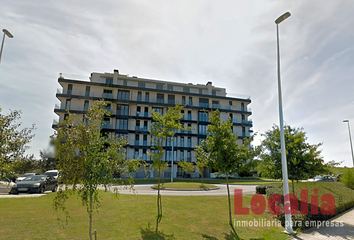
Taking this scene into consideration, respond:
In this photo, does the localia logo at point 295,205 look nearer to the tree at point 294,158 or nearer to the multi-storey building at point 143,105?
the tree at point 294,158

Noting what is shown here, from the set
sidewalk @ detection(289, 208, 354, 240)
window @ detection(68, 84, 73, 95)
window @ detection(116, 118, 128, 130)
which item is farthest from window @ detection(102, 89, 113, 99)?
sidewalk @ detection(289, 208, 354, 240)

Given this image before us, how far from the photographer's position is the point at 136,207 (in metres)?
11.0

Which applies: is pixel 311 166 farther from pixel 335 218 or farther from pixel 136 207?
pixel 136 207

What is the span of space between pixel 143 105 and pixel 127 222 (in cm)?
3620

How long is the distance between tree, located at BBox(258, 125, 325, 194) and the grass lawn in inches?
103

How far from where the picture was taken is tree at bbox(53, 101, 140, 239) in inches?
215

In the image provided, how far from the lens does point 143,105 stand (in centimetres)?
4378

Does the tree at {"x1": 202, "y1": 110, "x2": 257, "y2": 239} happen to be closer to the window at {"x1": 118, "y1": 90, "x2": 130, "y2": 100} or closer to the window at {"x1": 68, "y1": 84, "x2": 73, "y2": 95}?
the window at {"x1": 118, "y1": 90, "x2": 130, "y2": 100}

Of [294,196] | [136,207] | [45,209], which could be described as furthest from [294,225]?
[45,209]

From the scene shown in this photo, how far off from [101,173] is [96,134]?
1.09 meters

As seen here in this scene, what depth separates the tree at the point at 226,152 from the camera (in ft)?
32.7

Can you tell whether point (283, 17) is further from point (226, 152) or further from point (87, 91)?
point (87, 91)

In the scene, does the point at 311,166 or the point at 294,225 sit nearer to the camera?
the point at 294,225

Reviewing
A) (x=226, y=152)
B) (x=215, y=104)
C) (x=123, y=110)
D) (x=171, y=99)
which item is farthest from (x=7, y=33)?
(x=215, y=104)
